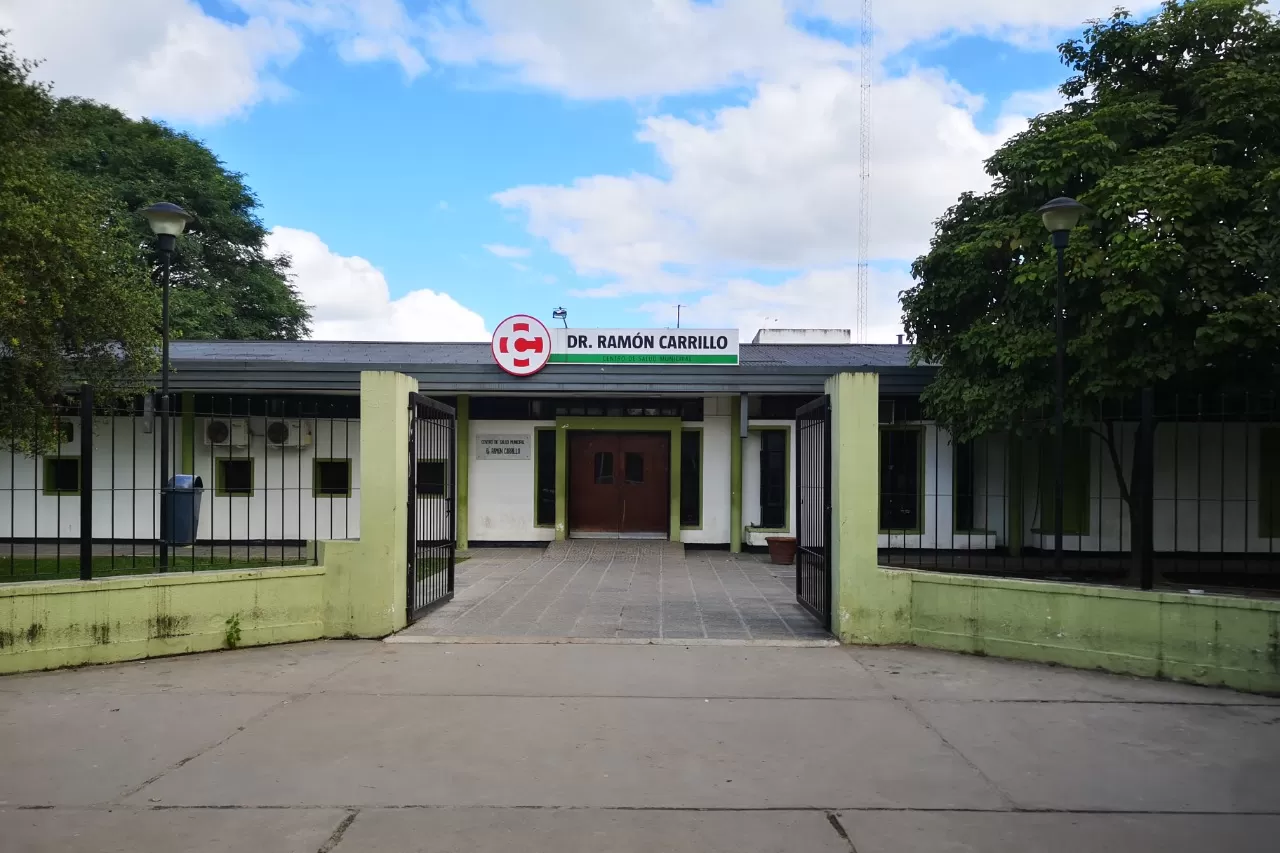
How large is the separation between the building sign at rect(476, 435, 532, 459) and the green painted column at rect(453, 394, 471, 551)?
22cm

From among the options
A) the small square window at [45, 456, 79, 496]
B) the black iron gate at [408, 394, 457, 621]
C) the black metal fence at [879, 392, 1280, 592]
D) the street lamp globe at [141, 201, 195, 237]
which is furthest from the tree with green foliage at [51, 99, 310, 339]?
the black metal fence at [879, 392, 1280, 592]

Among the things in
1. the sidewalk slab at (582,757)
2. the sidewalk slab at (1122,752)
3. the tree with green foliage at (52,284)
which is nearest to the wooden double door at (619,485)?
the tree with green foliage at (52,284)

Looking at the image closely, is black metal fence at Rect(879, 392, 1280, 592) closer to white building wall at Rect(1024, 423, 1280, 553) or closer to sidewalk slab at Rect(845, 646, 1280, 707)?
white building wall at Rect(1024, 423, 1280, 553)

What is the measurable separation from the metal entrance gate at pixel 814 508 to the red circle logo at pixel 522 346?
6.04 m

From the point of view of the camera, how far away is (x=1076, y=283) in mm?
10258

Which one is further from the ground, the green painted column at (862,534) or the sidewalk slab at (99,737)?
the green painted column at (862,534)

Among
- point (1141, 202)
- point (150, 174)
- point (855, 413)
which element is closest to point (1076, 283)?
point (1141, 202)

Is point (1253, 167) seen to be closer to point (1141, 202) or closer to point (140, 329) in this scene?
point (1141, 202)

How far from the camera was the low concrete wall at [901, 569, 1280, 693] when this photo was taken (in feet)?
20.7

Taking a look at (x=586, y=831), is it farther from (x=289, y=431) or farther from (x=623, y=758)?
(x=289, y=431)

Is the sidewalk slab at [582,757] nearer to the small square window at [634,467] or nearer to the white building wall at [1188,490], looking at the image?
the white building wall at [1188,490]

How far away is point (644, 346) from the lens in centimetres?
1466

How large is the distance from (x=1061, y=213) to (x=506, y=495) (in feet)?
34.5

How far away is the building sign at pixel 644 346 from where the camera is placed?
1462 centimetres
